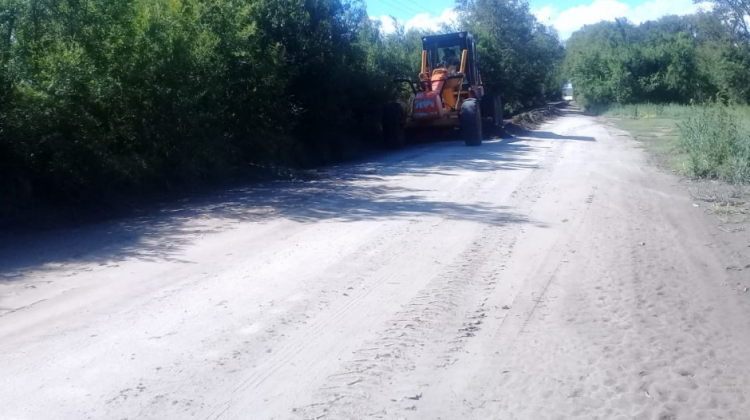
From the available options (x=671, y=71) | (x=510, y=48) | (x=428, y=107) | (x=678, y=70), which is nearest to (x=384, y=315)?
(x=428, y=107)

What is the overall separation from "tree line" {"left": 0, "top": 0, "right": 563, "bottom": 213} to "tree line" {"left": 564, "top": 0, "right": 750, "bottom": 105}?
3859cm

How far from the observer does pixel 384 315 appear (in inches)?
286

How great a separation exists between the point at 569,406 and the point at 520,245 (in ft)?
16.3

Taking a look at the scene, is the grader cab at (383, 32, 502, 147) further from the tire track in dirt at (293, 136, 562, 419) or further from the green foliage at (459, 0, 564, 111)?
the tire track in dirt at (293, 136, 562, 419)

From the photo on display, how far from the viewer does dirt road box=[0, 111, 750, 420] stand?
5.43m

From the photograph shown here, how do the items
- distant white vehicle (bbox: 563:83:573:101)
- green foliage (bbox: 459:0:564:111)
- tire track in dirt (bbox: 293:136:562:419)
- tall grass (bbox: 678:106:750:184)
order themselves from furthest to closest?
distant white vehicle (bbox: 563:83:573:101)
green foliage (bbox: 459:0:564:111)
tall grass (bbox: 678:106:750:184)
tire track in dirt (bbox: 293:136:562:419)

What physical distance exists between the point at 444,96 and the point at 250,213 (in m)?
14.4

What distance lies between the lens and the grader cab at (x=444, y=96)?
2484 centimetres

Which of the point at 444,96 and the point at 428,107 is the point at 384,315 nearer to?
the point at 428,107

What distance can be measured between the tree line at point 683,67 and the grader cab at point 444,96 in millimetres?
31681

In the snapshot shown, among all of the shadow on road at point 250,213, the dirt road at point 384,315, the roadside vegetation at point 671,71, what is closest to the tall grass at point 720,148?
the dirt road at point 384,315

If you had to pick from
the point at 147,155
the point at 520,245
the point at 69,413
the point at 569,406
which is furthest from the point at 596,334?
the point at 147,155

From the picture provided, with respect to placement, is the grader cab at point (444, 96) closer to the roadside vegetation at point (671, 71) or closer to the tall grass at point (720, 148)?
the tall grass at point (720, 148)

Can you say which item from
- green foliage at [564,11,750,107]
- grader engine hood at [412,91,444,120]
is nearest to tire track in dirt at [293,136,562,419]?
grader engine hood at [412,91,444,120]
